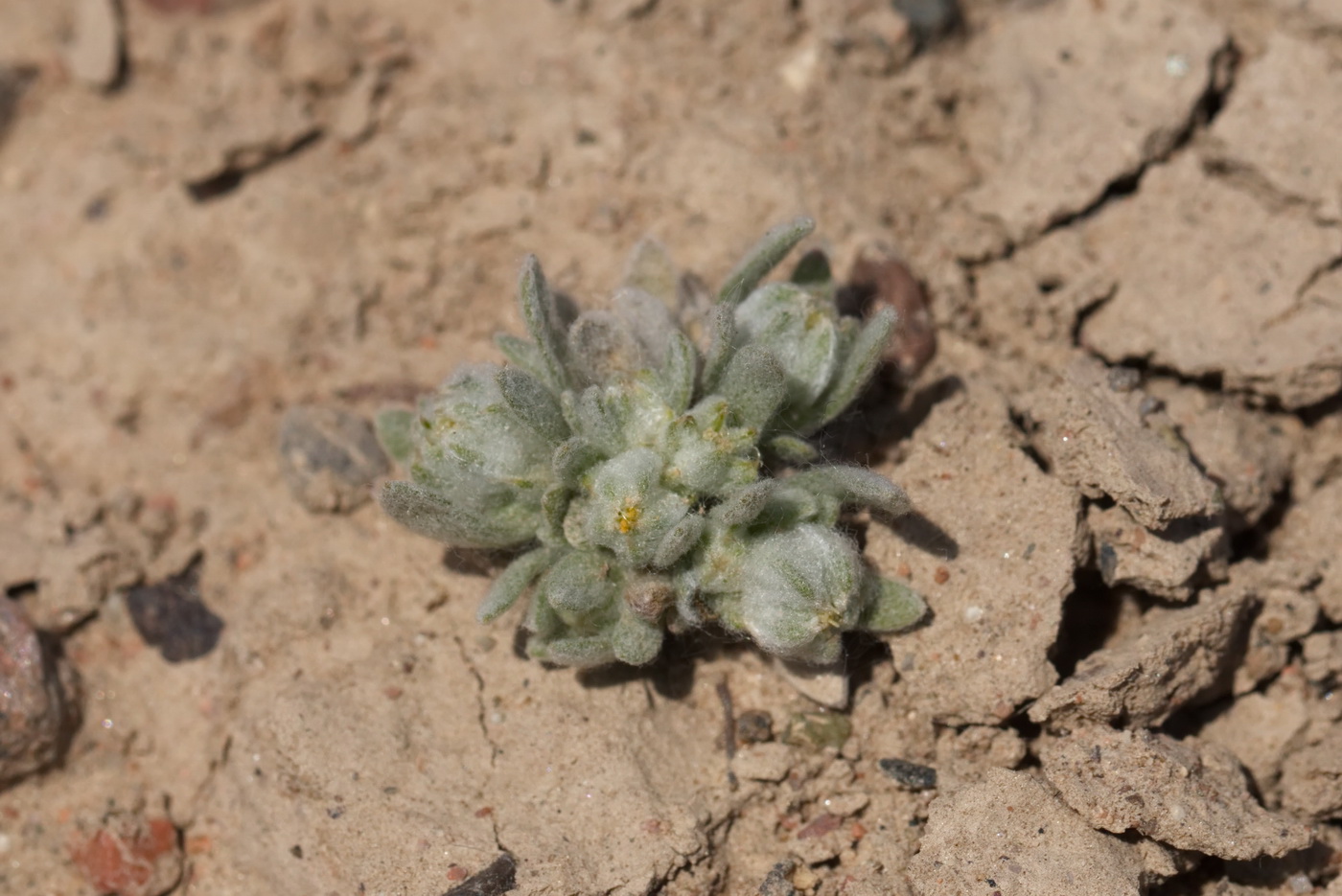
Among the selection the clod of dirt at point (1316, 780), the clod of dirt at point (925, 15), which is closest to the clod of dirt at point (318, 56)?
the clod of dirt at point (925, 15)

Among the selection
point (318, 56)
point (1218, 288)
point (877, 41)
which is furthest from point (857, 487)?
point (318, 56)

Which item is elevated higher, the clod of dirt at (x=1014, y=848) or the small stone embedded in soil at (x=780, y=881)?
the clod of dirt at (x=1014, y=848)

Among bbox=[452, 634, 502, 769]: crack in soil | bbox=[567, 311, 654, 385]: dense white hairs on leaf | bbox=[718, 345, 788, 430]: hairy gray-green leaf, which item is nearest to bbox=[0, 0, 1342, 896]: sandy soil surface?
bbox=[452, 634, 502, 769]: crack in soil

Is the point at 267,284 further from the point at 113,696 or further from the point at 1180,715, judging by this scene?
the point at 1180,715

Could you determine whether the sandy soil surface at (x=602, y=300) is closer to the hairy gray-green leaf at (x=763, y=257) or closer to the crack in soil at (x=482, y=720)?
the crack in soil at (x=482, y=720)

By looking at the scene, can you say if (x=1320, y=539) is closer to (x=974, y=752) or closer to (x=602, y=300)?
(x=974, y=752)

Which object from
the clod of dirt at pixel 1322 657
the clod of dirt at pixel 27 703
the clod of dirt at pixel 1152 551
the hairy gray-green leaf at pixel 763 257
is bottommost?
the clod of dirt at pixel 27 703
